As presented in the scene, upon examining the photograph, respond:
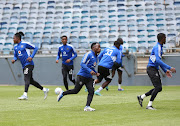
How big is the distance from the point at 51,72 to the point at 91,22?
527 centimetres

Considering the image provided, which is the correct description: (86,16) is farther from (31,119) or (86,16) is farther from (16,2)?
(31,119)

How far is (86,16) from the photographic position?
26.8 m

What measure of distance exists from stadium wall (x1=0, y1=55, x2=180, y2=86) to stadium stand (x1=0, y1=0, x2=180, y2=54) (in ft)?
4.19

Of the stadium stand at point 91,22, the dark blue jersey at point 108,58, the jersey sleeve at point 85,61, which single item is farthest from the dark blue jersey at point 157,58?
the stadium stand at point 91,22

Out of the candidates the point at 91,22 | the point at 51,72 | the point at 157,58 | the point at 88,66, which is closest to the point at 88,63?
the point at 88,66

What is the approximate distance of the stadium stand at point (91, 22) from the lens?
24344mm

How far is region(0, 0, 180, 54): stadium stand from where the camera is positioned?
79.9 ft

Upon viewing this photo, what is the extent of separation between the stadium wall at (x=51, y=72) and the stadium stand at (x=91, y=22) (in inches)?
50.3

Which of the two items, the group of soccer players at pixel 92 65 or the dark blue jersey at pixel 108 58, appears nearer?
the group of soccer players at pixel 92 65

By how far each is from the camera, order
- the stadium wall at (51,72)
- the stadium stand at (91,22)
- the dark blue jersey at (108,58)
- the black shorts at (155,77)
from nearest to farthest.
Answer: the black shorts at (155,77), the dark blue jersey at (108,58), the stadium wall at (51,72), the stadium stand at (91,22)

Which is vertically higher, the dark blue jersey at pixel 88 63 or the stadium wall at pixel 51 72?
the dark blue jersey at pixel 88 63

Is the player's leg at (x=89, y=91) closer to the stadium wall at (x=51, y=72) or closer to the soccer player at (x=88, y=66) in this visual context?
the soccer player at (x=88, y=66)

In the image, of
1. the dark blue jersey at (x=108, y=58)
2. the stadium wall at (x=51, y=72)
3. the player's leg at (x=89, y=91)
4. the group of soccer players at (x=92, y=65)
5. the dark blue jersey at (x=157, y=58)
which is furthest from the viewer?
the stadium wall at (x=51, y=72)

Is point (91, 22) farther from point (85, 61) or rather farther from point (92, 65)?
point (85, 61)
